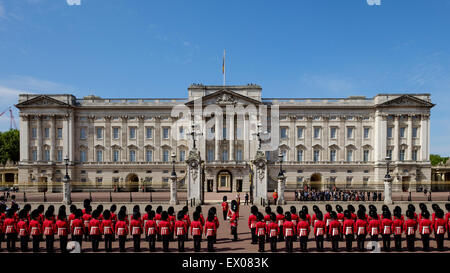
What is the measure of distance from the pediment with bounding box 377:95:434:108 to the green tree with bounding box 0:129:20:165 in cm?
7386

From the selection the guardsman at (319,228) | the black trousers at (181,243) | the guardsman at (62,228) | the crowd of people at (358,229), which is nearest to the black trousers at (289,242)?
the crowd of people at (358,229)

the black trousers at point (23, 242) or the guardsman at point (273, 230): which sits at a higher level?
the guardsman at point (273, 230)

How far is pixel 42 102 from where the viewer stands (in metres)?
46.6

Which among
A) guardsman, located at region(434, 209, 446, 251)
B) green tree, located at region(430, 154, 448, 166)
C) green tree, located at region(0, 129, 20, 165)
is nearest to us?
guardsman, located at region(434, 209, 446, 251)

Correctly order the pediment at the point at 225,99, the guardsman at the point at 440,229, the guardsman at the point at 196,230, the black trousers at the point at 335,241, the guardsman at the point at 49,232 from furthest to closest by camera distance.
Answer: the pediment at the point at 225,99
the black trousers at the point at 335,241
the guardsman at the point at 440,229
the guardsman at the point at 49,232
the guardsman at the point at 196,230

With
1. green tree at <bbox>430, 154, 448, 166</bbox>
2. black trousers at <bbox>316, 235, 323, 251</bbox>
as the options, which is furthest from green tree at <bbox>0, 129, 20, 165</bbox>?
green tree at <bbox>430, 154, 448, 166</bbox>

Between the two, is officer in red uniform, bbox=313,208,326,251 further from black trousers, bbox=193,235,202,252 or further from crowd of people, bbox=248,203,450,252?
black trousers, bbox=193,235,202,252

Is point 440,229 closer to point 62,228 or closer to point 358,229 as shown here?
point 358,229

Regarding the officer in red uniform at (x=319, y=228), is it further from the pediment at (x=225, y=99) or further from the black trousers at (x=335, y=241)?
the pediment at (x=225, y=99)

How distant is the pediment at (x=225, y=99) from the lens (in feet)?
152

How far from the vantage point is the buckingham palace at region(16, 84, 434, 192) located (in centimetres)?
4656

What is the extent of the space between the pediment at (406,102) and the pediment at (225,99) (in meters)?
21.1

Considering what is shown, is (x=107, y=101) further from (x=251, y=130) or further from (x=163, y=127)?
(x=251, y=130)

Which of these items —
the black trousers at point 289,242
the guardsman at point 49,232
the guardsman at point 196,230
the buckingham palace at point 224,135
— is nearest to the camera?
the black trousers at point 289,242
